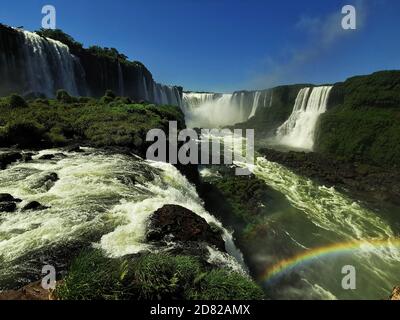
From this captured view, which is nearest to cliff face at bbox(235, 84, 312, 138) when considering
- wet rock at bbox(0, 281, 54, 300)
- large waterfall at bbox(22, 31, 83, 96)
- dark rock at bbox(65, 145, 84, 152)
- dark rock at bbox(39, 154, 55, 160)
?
large waterfall at bbox(22, 31, 83, 96)

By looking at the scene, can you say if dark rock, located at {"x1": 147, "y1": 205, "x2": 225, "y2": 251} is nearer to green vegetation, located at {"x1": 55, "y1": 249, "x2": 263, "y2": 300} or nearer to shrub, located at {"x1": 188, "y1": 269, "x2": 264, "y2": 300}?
green vegetation, located at {"x1": 55, "y1": 249, "x2": 263, "y2": 300}

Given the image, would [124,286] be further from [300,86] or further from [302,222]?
[300,86]

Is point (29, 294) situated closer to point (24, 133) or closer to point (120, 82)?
point (24, 133)

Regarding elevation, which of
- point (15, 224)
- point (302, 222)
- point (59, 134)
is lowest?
point (302, 222)

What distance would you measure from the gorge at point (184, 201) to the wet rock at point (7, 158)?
0.32ft

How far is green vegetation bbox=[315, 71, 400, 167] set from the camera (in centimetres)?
4344

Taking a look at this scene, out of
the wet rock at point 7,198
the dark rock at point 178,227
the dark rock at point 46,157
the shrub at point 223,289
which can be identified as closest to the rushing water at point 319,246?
the dark rock at point 178,227

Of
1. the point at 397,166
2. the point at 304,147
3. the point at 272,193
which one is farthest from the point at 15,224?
the point at 304,147

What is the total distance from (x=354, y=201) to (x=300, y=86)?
48402mm

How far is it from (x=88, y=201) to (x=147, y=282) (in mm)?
6342

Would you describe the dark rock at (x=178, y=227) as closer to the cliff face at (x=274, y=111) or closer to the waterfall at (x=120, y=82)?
the cliff face at (x=274, y=111)

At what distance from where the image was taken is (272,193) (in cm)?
2653

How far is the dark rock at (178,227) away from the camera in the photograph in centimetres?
905

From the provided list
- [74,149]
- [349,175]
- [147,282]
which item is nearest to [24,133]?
[74,149]
